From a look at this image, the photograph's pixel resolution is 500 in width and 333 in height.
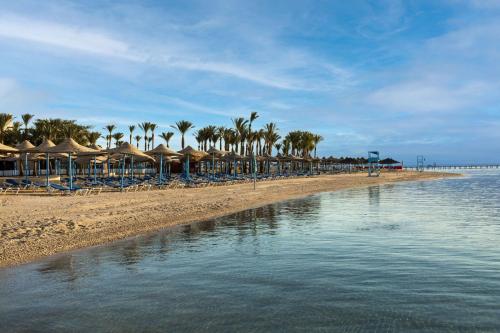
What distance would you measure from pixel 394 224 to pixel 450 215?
396 cm

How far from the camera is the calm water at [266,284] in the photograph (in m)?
5.61

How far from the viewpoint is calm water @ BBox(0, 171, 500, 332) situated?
18.4 feet

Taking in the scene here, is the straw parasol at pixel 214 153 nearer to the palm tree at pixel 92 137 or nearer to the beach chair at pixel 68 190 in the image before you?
the beach chair at pixel 68 190

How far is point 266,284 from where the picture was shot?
24.3ft

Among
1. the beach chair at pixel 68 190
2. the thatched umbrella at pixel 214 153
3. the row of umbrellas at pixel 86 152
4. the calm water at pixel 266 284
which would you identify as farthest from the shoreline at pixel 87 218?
the thatched umbrella at pixel 214 153

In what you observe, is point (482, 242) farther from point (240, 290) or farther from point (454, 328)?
point (240, 290)

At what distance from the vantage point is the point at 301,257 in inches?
376

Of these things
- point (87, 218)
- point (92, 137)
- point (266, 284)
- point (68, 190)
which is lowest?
point (266, 284)

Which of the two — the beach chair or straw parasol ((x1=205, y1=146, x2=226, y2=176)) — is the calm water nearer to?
the beach chair

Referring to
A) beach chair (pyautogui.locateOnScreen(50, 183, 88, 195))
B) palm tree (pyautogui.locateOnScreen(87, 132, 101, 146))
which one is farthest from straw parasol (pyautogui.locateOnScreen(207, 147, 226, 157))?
palm tree (pyautogui.locateOnScreen(87, 132, 101, 146))

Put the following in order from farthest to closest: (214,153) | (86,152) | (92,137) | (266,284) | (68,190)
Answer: (92,137) < (214,153) < (86,152) < (68,190) < (266,284)

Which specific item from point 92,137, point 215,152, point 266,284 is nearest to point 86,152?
point 215,152

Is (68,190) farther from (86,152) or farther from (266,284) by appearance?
(266,284)

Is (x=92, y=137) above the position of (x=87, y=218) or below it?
above
